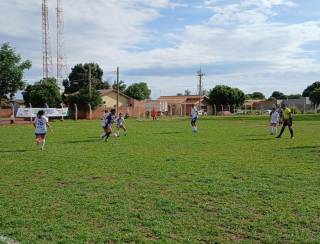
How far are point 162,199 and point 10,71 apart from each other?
171ft

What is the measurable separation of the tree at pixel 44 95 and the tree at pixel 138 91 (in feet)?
167

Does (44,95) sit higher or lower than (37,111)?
higher

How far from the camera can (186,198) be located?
8.54 m

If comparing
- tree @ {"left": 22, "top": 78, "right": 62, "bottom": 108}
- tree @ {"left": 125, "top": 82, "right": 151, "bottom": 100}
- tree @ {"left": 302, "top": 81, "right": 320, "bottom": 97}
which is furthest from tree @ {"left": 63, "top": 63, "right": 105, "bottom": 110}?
tree @ {"left": 302, "top": 81, "right": 320, "bottom": 97}

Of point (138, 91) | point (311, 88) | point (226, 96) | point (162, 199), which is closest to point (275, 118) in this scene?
point (162, 199)

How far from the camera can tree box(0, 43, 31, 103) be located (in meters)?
56.7

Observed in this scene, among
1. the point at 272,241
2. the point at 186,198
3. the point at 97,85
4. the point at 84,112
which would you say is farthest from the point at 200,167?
the point at 97,85

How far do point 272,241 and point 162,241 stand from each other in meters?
1.45

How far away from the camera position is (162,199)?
8.45 metres

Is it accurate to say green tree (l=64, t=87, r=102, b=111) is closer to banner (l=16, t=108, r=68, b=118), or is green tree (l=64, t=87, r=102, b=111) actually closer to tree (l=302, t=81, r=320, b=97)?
banner (l=16, t=108, r=68, b=118)

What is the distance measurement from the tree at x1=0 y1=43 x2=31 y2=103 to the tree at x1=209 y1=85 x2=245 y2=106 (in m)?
50.5

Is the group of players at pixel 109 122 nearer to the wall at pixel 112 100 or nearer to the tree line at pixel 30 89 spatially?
the tree line at pixel 30 89

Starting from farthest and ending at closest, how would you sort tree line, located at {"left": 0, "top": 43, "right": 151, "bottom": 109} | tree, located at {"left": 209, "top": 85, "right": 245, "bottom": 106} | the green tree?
tree, located at {"left": 209, "top": 85, "right": 245, "bottom": 106} → the green tree → tree line, located at {"left": 0, "top": 43, "right": 151, "bottom": 109}

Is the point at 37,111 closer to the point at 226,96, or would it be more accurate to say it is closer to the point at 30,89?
the point at 30,89
